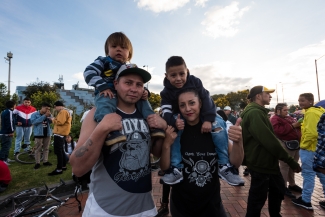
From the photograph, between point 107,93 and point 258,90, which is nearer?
point 107,93

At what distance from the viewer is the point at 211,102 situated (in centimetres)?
203

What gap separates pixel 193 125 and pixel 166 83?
2.06 feet

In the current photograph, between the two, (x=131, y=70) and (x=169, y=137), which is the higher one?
(x=131, y=70)

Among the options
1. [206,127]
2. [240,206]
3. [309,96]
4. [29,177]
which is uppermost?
[309,96]

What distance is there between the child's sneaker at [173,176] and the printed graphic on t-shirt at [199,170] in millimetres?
92

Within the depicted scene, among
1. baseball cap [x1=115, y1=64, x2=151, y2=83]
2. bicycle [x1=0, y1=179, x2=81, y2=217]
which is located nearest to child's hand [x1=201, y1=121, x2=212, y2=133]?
baseball cap [x1=115, y1=64, x2=151, y2=83]

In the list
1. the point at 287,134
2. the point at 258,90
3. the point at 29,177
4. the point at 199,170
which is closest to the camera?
the point at 199,170

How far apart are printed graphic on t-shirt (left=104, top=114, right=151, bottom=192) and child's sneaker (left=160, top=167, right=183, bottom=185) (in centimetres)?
23

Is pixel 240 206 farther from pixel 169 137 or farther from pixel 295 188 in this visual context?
pixel 169 137

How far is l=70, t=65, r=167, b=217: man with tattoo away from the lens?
4.51ft

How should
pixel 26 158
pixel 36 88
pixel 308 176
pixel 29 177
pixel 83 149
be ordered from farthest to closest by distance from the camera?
pixel 36 88 → pixel 26 158 → pixel 29 177 → pixel 308 176 → pixel 83 149

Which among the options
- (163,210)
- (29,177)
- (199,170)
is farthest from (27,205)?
(199,170)

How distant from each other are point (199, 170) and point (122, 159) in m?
0.79

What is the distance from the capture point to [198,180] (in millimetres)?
1802
